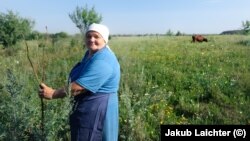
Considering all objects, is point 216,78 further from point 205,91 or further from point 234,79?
point 205,91

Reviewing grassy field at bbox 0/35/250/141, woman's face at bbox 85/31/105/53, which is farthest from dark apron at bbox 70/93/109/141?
woman's face at bbox 85/31/105/53

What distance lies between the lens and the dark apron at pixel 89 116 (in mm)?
3937

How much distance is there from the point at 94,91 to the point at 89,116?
274 millimetres

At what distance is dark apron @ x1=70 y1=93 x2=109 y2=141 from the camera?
394cm

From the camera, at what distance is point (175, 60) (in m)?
13.6

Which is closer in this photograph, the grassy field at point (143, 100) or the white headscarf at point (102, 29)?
the white headscarf at point (102, 29)

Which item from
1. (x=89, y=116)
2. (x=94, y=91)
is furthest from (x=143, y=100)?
(x=94, y=91)

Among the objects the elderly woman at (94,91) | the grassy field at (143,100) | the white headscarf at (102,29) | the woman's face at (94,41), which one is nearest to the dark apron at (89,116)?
the elderly woman at (94,91)

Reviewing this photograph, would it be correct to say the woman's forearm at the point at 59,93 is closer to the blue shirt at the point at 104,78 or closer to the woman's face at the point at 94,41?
the blue shirt at the point at 104,78

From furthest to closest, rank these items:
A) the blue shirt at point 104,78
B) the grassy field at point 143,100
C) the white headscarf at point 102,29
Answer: the grassy field at point 143,100, the white headscarf at point 102,29, the blue shirt at point 104,78

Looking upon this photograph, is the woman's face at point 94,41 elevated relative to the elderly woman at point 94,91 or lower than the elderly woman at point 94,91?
elevated

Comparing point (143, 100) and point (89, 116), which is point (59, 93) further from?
point (143, 100)

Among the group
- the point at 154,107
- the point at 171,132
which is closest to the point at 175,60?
the point at 154,107

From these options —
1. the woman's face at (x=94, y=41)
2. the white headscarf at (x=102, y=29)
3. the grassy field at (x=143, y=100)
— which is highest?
the white headscarf at (x=102, y=29)
